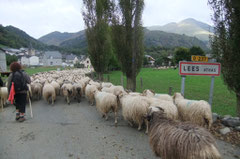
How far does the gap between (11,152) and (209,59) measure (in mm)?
7469

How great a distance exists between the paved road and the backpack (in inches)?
57.1

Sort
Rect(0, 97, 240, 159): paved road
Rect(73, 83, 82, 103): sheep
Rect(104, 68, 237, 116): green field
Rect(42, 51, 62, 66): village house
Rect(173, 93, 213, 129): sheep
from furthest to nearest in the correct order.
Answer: Rect(42, 51, 62, 66): village house
Rect(73, 83, 82, 103): sheep
Rect(104, 68, 237, 116): green field
Rect(173, 93, 213, 129): sheep
Rect(0, 97, 240, 159): paved road

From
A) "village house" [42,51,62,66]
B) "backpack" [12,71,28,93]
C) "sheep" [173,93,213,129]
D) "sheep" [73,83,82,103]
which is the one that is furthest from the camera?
"village house" [42,51,62,66]

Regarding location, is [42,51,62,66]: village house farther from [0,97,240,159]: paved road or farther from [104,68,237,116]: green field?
[0,97,240,159]: paved road

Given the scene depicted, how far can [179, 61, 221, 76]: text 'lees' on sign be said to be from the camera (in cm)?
558

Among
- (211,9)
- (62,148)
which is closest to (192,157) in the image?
(62,148)

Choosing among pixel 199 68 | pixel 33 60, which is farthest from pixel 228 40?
pixel 33 60

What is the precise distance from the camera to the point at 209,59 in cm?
568

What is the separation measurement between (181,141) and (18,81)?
6.10 meters

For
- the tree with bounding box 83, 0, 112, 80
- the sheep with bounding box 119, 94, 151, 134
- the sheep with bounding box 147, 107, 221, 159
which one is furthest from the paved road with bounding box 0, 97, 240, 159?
the tree with bounding box 83, 0, 112, 80

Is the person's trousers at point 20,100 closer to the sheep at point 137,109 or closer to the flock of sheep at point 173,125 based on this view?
the flock of sheep at point 173,125

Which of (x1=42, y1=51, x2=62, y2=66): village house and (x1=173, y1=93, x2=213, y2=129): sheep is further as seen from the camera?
(x1=42, y1=51, x2=62, y2=66): village house

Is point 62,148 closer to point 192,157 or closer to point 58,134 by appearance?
point 58,134

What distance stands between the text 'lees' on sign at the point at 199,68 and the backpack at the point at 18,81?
21.1 ft
